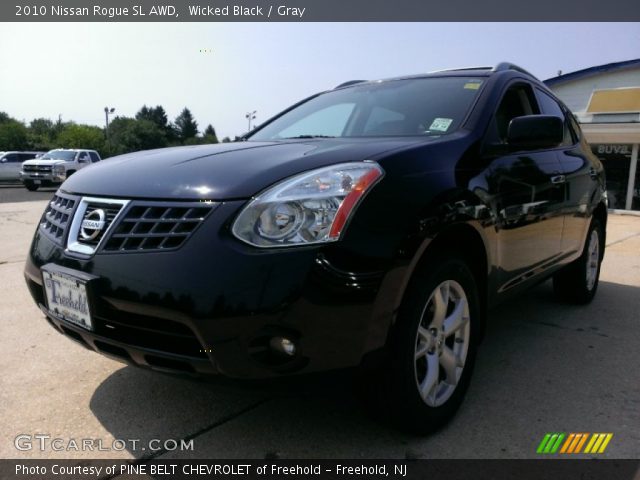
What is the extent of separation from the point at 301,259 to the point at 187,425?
106 centimetres

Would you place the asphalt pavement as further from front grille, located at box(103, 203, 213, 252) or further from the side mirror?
the side mirror

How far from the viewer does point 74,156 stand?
2152 cm

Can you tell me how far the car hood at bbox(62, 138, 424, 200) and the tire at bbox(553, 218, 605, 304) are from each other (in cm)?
247

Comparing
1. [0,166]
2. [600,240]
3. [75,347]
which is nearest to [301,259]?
[75,347]

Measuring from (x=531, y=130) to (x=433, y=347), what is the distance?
1203 mm

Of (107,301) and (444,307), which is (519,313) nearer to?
(444,307)

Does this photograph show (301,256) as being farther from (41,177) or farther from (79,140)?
(79,140)

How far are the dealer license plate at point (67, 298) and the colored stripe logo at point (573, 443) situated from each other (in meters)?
1.83

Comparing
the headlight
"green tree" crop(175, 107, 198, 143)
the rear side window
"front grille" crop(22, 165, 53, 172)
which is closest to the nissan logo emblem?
the headlight

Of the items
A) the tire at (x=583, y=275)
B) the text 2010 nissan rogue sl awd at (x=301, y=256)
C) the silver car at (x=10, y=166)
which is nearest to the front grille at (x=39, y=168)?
the silver car at (x=10, y=166)

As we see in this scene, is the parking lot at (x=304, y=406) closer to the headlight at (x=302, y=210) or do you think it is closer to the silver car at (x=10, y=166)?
the headlight at (x=302, y=210)

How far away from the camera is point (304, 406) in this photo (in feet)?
7.82

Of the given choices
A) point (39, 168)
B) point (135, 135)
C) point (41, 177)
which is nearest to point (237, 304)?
point (41, 177)

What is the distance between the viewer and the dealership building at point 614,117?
1506 centimetres
